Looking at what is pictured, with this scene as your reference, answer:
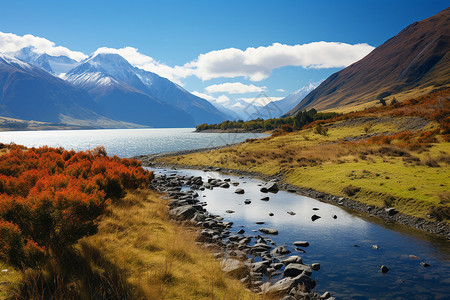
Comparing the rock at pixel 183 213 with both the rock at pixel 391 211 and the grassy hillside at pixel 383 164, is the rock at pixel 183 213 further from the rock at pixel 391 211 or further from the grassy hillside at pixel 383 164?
the grassy hillside at pixel 383 164

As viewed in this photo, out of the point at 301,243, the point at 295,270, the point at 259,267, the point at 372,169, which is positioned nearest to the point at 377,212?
the point at 301,243

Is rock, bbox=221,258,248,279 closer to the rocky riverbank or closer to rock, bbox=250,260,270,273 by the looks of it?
the rocky riverbank

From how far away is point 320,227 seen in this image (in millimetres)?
19000

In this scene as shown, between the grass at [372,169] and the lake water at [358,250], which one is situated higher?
the grass at [372,169]

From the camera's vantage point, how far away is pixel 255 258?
1385cm

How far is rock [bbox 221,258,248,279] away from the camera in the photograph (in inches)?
429

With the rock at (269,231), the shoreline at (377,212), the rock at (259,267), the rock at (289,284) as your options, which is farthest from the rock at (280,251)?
the shoreline at (377,212)

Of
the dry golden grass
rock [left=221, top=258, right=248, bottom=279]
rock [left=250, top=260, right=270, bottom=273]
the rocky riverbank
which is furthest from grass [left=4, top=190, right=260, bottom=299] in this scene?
rock [left=250, top=260, right=270, bottom=273]

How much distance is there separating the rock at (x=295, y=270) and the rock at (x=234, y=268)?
217 cm

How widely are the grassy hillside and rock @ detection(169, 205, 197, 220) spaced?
55.8ft

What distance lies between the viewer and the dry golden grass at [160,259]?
27.9ft

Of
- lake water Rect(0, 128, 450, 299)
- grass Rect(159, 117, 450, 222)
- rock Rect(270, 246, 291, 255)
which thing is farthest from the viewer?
grass Rect(159, 117, 450, 222)

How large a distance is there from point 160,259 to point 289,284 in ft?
18.9

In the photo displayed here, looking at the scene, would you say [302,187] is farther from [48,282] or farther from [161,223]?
[48,282]
